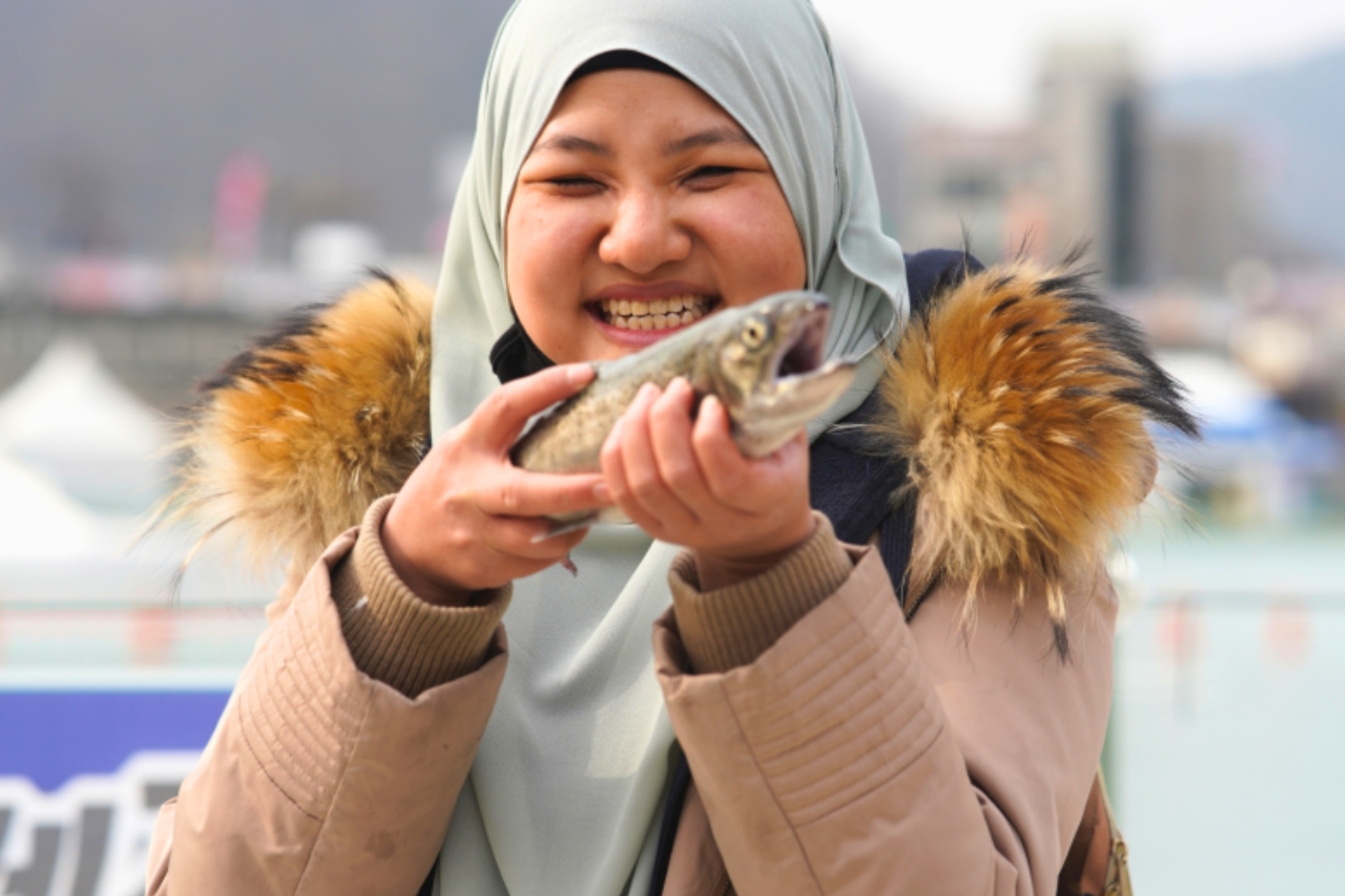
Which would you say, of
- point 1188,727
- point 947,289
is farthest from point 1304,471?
point 947,289

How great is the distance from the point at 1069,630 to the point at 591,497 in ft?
2.16

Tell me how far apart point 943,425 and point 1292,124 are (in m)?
185

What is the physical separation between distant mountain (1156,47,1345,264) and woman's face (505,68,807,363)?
10713 centimetres

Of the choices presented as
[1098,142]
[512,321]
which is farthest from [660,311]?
[1098,142]

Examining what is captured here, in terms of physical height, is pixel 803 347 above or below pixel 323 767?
above

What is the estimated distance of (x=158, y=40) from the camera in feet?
438

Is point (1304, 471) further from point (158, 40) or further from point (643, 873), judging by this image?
point (158, 40)

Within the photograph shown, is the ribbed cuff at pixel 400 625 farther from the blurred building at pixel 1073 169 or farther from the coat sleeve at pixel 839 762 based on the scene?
the blurred building at pixel 1073 169

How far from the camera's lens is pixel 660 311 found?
5.29 ft

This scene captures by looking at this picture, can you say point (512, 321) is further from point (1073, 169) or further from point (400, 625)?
point (1073, 169)

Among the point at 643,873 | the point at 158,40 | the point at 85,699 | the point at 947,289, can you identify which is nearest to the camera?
the point at 643,873

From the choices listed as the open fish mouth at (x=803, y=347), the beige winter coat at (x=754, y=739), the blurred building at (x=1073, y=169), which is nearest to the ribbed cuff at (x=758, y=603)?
the beige winter coat at (x=754, y=739)

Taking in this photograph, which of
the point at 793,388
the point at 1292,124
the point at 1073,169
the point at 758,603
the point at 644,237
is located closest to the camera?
the point at 793,388

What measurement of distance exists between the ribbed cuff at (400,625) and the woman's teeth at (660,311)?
0.39 meters
